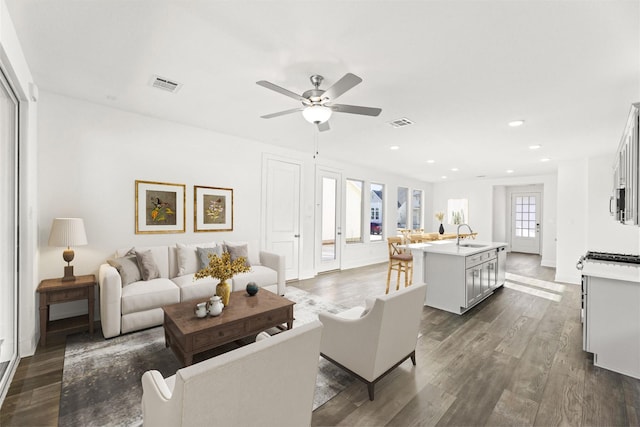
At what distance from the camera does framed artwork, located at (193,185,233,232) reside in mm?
4516

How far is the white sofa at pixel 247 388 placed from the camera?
1.08 metres

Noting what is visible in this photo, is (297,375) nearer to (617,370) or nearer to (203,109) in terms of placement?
(617,370)

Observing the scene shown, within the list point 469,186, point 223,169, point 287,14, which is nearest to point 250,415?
point 287,14

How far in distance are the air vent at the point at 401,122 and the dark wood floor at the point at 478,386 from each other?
2.68 meters

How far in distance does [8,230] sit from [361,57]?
11.1ft

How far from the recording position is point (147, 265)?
11.7 ft

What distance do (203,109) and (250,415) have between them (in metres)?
3.49

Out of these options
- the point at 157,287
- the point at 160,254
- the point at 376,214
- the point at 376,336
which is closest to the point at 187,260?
the point at 160,254

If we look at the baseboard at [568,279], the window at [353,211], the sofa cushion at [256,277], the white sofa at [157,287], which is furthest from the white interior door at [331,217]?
the baseboard at [568,279]

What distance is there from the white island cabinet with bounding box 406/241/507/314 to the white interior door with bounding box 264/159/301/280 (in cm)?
241

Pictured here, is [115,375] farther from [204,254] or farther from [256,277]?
[256,277]

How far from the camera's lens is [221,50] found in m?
2.31

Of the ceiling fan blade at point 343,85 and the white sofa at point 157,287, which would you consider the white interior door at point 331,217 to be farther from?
the ceiling fan blade at point 343,85

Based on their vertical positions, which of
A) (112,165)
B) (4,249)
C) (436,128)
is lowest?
(4,249)
